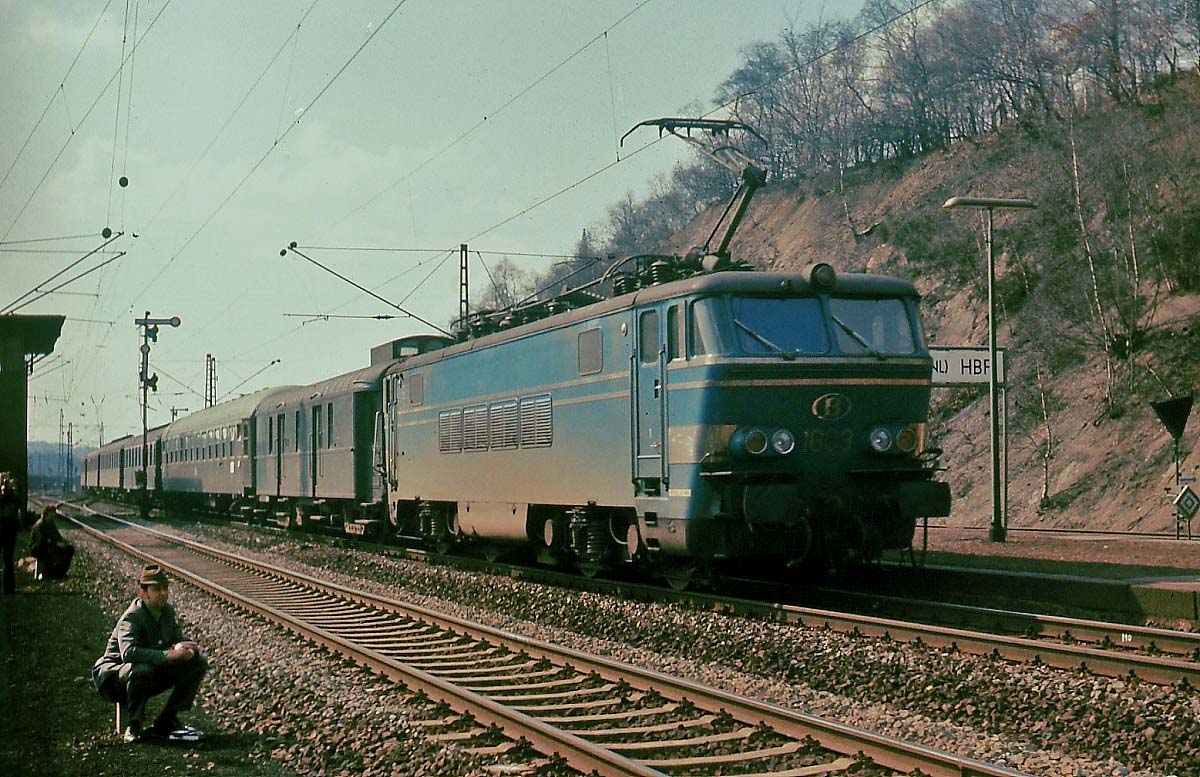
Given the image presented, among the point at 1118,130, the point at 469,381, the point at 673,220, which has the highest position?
the point at 673,220

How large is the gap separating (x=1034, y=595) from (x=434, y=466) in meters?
10.7

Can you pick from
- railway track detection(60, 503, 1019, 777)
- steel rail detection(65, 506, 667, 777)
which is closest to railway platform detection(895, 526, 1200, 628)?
railway track detection(60, 503, 1019, 777)

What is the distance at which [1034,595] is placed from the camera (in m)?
14.0

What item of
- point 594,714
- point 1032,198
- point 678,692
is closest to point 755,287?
point 678,692

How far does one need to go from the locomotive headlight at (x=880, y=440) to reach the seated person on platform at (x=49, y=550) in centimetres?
1253

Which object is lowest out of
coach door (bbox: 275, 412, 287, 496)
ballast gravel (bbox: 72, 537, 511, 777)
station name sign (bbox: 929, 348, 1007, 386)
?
ballast gravel (bbox: 72, 537, 511, 777)

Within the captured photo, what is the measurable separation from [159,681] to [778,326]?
7458 millimetres

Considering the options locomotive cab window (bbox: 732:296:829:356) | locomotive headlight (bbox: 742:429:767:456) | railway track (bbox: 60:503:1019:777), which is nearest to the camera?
railway track (bbox: 60:503:1019:777)

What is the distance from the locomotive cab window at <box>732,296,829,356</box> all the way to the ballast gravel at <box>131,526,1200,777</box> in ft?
9.33

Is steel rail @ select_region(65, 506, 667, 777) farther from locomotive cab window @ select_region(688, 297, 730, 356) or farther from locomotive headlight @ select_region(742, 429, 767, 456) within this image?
locomotive cab window @ select_region(688, 297, 730, 356)

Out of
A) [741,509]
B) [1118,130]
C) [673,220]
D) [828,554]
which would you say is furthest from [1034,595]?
[673,220]

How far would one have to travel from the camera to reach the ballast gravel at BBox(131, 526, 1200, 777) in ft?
24.9

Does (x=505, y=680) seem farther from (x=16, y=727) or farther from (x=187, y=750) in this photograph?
(x=16, y=727)

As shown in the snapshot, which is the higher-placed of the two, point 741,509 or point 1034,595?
point 741,509
